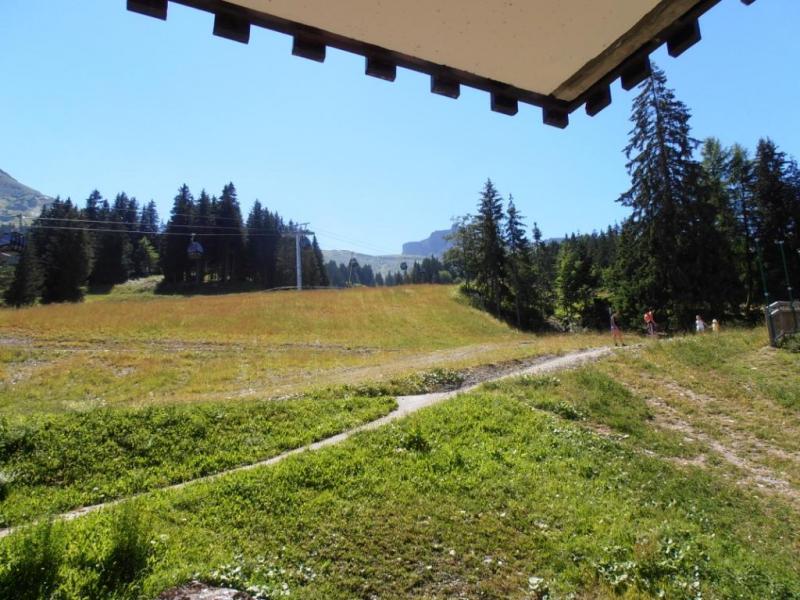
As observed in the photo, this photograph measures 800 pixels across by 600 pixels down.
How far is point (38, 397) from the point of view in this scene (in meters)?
20.2

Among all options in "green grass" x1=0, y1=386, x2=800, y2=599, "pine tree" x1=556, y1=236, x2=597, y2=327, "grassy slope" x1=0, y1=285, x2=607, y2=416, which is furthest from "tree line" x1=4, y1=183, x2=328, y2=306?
"green grass" x1=0, y1=386, x2=800, y2=599

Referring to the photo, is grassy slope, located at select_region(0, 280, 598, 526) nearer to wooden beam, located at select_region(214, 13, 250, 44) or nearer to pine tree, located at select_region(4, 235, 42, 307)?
wooden beam, located at select_region(214, 13, 250, 44)

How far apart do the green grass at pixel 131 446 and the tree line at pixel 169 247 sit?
70.5 metres

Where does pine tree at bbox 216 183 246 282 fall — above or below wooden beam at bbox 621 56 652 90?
above

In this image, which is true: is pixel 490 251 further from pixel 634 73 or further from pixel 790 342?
pixel 634 73

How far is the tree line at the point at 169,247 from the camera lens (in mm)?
78000

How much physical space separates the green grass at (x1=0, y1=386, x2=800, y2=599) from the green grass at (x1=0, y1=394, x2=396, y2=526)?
1486 mm

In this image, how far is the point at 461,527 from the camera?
7082 mm

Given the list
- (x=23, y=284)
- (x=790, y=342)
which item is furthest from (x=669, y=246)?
(x=23, y=284)

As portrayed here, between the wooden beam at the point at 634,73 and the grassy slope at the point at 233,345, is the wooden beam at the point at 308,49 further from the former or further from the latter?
the grassy slope at the point at 233,345

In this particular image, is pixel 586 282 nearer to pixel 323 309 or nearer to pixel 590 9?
pixel 323 309

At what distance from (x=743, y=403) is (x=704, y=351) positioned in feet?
19.9

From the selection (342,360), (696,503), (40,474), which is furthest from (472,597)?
(342,360)

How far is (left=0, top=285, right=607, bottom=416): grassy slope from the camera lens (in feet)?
71.2
